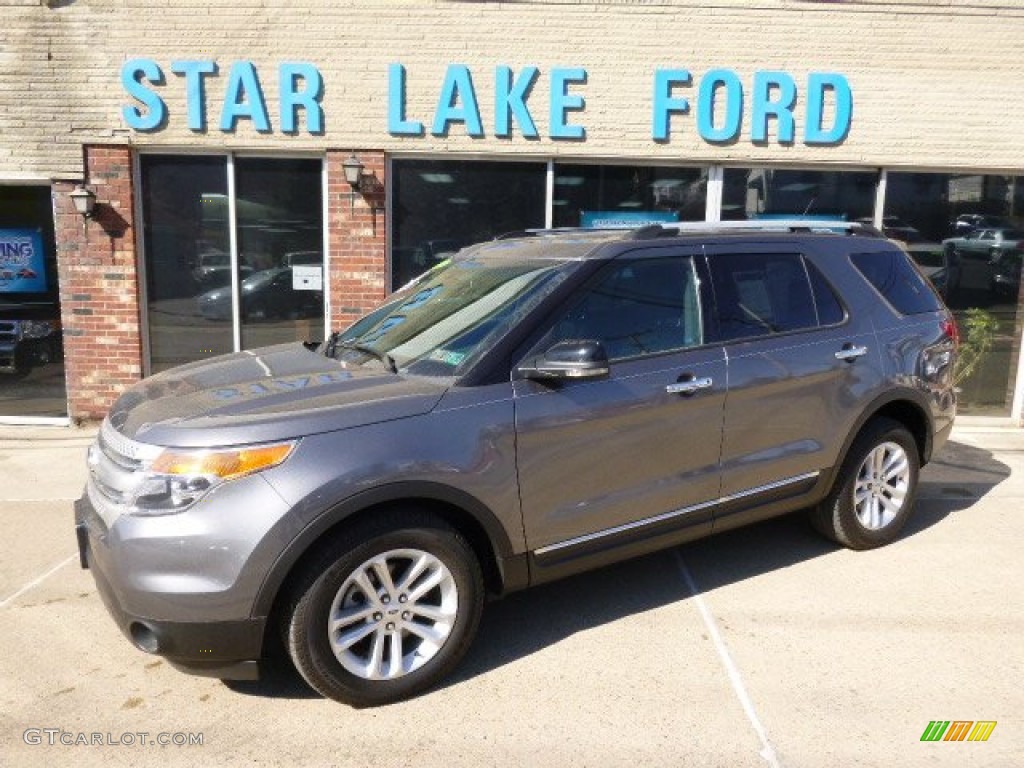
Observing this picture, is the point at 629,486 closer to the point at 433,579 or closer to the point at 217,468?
the point at 433,579

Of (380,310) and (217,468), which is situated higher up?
(380,310)

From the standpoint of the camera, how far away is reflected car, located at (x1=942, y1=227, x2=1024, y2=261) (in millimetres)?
8086

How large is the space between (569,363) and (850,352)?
75.4 inches

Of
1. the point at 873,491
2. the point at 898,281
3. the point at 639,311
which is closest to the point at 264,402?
the point at 639,311

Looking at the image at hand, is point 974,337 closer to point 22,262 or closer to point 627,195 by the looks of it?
point 627,195

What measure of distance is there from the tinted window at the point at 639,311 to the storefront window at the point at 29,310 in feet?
21.0

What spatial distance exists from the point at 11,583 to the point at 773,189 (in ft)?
22.9

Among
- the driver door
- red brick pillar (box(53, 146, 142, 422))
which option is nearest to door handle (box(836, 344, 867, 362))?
the driver door

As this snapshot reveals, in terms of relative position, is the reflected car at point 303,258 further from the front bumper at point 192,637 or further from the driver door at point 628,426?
the front bumper at point 192,637

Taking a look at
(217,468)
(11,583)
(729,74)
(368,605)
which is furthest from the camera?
(729,74)

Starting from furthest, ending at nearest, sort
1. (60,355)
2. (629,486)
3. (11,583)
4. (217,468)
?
(60,355) < (11,583) < (629,486) < (217,468)

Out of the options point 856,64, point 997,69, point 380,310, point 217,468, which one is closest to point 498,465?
point 217,468

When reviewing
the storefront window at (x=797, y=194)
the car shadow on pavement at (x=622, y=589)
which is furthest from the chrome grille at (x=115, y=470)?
the storefront window at (x=797, y=194)

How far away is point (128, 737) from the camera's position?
9.89ft
